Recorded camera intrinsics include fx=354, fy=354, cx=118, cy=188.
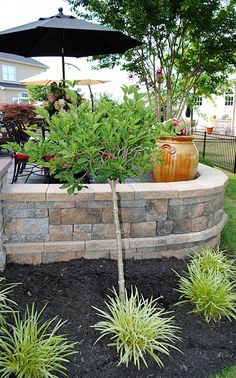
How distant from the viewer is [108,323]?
2.59m

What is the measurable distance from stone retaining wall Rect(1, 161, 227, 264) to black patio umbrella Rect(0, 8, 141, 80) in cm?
226

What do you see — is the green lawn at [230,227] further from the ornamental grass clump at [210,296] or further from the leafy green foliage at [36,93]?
the leafy green foliage at [36,93]

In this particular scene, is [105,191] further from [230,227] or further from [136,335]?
[230,227]

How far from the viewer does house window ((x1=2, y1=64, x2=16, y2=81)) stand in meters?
27.2

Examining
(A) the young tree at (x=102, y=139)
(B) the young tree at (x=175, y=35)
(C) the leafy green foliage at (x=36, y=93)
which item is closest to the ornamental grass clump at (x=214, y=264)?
(A) the young tree at (x=102, y=139)

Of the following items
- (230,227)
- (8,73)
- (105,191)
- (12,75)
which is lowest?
(230,227)

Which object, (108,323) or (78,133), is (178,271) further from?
(78,133)

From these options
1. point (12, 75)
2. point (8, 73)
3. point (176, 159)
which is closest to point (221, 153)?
point (176, 159)

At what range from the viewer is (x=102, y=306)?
2939 millimetres

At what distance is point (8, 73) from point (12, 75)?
487 millimetres

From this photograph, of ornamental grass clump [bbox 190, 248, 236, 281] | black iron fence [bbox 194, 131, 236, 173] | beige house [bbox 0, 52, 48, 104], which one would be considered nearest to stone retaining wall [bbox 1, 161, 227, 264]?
ornamental grass clump [bbox 190, 248, 236, 281]

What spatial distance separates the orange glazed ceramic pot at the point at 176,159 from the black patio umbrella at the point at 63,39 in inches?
70.5

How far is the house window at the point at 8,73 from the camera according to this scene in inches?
1073

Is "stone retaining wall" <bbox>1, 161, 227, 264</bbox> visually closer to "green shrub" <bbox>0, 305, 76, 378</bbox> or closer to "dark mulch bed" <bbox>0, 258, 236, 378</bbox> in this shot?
"dark mulch bed" <bbox>0, 258, 236, 378</bbox>
